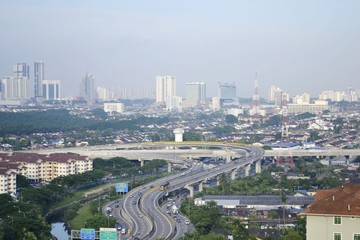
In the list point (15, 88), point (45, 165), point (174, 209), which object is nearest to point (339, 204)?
point (174, 209)

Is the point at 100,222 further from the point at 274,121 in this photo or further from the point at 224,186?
the point at 274,121

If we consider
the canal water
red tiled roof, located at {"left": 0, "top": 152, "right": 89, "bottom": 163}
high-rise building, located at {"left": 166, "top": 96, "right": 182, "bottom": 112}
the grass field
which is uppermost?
high-rise building, located at {"left": 166, "top": 96, "right": 182, "bottom": 112}

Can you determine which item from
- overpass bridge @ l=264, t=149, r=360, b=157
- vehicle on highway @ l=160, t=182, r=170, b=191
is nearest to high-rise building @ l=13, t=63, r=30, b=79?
overpass bridge @ l=264, t=149, r=360, b=157

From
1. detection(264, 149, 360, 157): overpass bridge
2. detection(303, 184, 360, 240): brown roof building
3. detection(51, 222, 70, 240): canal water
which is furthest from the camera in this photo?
detection(264, 149, 360, 157): overpass bridge

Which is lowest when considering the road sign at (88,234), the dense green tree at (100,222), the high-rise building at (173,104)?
the dense green tree at (100,222)

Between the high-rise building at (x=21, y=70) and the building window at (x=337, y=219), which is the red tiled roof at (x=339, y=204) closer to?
the building window at (x=337, y=219)

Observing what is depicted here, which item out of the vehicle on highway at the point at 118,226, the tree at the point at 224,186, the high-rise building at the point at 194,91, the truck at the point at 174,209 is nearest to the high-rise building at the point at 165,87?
the high-rise building at the point at 194,91

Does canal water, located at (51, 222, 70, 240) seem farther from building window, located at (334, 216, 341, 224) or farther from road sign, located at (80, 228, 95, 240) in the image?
building window, located at (334, 216, 341, 224)
